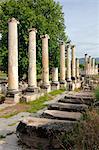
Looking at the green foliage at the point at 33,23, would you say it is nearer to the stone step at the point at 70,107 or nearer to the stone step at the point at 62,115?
the stone step at the point at 70,107

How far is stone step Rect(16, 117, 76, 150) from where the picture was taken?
7.92m

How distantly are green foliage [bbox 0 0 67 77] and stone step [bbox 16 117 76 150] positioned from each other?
82.4 feet

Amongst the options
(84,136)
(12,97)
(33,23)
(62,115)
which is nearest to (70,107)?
(62,115)

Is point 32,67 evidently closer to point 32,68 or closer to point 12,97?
point 32,68

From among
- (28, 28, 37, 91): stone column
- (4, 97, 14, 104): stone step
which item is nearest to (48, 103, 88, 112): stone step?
(4, 97, 14, 104): stone step

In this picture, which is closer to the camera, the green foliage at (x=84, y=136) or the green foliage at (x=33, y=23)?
the green foliage at (x=84, y=136)

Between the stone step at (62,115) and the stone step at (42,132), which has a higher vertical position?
the stone step at (62,115)

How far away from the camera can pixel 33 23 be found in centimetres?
3391

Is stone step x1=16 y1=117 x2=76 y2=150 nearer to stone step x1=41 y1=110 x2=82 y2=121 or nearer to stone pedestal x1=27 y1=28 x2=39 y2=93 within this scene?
stone step x1=41 y1=110 x2=82 y2=121

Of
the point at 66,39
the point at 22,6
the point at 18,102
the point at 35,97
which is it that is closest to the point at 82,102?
the point at 18,102

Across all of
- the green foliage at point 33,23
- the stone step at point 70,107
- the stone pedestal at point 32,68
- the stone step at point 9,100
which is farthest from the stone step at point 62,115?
the green foliage at point 33,23

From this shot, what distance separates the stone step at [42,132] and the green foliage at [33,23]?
989 inches

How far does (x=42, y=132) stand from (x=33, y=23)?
26.8m

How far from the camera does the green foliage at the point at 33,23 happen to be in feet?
111
